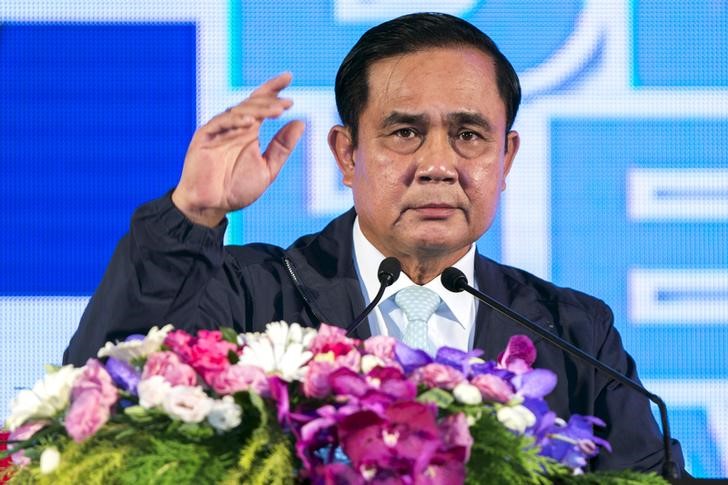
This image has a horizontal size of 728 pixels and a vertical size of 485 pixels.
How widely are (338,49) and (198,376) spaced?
5.65 feet

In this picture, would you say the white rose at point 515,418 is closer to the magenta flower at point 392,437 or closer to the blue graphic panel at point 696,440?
the magenta flower at point 392,437

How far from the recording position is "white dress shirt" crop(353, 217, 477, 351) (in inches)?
93.7

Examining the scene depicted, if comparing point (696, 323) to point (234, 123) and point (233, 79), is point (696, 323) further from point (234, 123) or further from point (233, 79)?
point (234, 123)

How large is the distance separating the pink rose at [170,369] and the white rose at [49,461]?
4.7 inches

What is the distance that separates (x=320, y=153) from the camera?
2.98m

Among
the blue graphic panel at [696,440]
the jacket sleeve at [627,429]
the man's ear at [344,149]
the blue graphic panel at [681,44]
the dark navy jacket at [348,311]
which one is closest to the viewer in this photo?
the dark navy jacket at [348,311]

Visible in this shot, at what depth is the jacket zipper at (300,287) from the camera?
7.83 feet

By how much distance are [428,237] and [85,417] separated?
3.75ft

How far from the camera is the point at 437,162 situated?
7.67 feet

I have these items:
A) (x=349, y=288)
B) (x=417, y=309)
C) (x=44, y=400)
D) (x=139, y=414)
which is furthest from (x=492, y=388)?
(x=349, y=288)

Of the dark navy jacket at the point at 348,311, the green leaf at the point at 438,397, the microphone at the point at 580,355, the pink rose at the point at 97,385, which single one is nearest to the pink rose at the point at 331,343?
the green leaf at the point at 438,397

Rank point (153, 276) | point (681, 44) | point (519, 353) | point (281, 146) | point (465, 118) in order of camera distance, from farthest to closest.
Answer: point (681, 44) < point (465, 118) < point (281, 146) < point (153, 276) < point (519, 353)

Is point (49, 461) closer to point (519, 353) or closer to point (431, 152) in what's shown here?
point (519, 353)

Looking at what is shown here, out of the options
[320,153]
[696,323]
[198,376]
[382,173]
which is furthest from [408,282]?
[198,376]
